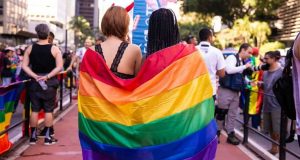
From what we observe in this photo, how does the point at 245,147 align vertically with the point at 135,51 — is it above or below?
below

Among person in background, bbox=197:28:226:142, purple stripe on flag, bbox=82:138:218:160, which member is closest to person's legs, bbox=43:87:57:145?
person in background, bbox=197:28:226:142

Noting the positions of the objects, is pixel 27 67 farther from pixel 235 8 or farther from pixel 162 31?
pixel 235 8

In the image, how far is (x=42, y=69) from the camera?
6973 mm

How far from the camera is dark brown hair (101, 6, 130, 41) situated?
388 centimetres

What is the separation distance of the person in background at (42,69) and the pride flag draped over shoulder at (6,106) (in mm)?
346

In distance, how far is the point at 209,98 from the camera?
3.60m

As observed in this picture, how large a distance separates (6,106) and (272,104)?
3.85 m

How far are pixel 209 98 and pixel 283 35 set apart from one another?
98.6 feet

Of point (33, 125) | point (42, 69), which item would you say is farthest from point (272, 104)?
point (33, 125)

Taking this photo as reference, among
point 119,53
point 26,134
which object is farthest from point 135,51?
point 26,134

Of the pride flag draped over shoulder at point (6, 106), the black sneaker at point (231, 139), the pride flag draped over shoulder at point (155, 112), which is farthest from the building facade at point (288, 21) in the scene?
the pride flag draped over shoulder at point (155, 112)

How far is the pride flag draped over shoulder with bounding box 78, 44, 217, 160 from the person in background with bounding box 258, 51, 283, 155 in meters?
3.98

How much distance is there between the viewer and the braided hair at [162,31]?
11.9 ft

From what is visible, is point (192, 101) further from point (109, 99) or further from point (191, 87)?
point (109, 99)
